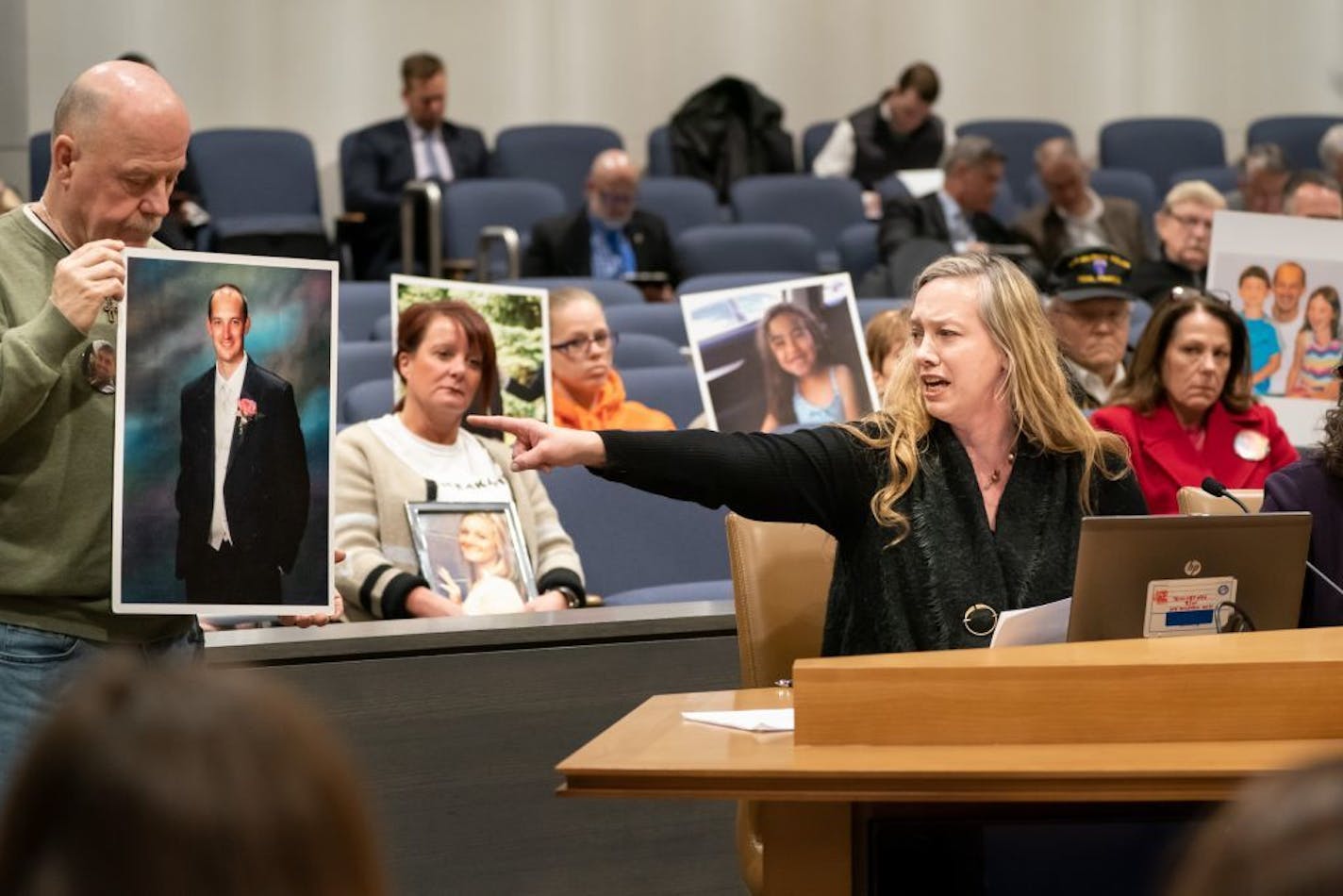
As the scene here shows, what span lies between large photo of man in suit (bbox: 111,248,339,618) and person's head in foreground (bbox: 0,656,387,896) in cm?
162

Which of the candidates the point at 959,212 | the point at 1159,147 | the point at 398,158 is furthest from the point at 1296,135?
the point at 398,158

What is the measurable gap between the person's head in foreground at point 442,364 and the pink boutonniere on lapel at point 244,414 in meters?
1.36

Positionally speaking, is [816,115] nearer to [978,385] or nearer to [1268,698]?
[978,385]

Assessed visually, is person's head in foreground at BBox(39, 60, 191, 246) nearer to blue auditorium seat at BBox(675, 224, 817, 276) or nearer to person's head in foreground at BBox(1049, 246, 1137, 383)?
person's head in foreground at BBox(1049, 246, 1137, 383)

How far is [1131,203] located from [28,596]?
Result: 6.49 metres

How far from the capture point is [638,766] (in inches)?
76.0

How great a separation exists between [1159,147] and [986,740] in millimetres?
8213

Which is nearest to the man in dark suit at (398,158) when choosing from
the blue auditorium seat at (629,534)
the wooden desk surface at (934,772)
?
the blue auditorium seat at (629,534)

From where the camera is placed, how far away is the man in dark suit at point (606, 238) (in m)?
7.12

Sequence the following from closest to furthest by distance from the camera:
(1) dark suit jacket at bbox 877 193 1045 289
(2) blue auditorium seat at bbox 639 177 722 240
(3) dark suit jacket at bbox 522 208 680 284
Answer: (3) dark suit jacket at bbox 522 208 680 284 → (1) dark suit jacket at bbox 877 193 1045 289 → (2) blue auditorium seat at bbox 639 177 722 240

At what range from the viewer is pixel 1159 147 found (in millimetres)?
9758

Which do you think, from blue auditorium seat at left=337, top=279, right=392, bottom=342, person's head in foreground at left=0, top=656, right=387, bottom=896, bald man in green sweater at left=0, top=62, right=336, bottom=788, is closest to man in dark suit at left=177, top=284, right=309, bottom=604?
bald man in green sweater at left=0, top=62, right=336, bottom=788

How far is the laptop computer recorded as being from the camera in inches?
90.0

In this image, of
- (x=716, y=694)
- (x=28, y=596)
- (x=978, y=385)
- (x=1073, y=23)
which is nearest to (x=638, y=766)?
(x=716, y=694)
